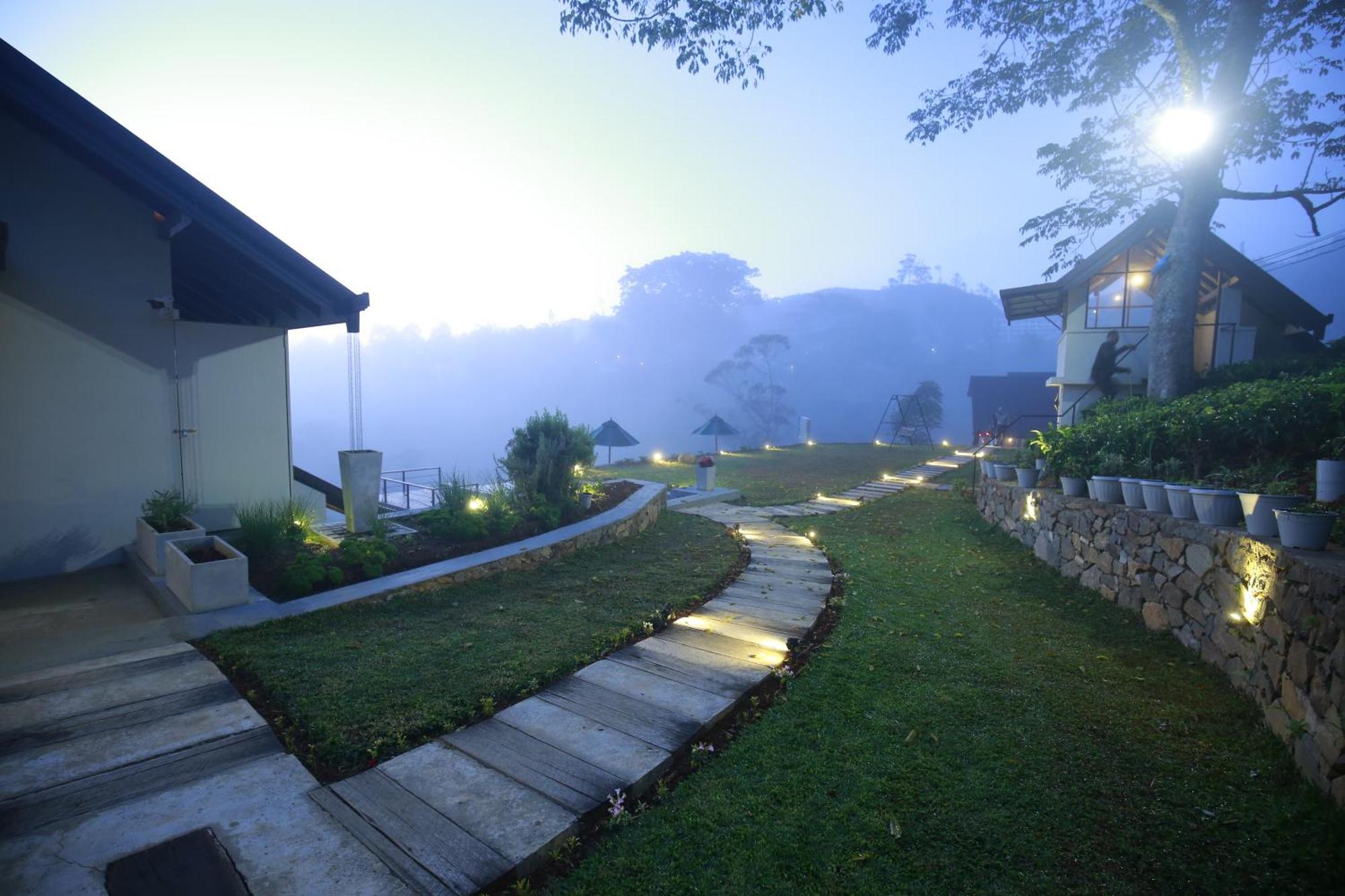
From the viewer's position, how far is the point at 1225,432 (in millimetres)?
5379

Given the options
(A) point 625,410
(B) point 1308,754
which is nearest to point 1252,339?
(B) point 1308,754

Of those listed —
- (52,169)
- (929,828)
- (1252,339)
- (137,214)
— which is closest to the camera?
(929,828)

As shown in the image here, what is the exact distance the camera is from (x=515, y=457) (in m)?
7.93

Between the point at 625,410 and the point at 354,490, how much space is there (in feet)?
297

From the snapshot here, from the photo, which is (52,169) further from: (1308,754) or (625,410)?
(625,410)

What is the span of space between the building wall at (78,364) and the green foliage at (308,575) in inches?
103

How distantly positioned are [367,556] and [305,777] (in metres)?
3.02

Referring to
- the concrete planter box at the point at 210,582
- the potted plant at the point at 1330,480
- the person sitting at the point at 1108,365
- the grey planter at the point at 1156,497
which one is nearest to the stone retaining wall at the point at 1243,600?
the grey planter at the point at 1156,497

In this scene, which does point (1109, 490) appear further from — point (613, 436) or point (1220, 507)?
point (613, 436)

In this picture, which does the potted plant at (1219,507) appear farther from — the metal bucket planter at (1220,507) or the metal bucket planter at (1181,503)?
the metal bucket planter at (1181,503)

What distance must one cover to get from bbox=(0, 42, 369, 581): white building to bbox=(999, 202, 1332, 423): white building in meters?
16.1

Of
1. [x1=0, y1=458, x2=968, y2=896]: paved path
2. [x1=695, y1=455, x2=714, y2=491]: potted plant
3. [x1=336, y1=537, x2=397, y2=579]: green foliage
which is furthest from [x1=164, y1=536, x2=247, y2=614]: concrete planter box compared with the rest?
[x1=695, y1=455, x2=714, y2=491]: potted plant

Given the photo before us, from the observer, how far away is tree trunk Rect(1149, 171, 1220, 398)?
10109 millimetres

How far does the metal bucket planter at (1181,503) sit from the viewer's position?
4.48 m
